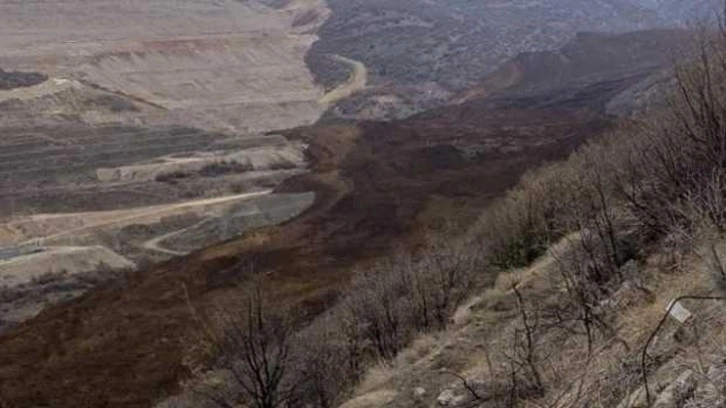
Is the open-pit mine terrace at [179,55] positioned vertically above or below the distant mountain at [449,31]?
below

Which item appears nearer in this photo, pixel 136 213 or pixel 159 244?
pixel 159 244

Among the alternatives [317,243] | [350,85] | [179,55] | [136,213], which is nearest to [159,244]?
[136,213]

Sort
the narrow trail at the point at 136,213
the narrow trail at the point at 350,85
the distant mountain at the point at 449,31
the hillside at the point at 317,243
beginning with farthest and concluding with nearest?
the distant mountain at the point at 449,31 → the narrow trail at the point at 350,85 → the narrow trail at the point at 136,213 → the hillside at the point at 317,243

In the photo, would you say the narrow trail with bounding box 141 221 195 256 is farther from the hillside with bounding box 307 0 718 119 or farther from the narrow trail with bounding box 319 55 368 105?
the narrow trail with bounding box 319 55 368 105

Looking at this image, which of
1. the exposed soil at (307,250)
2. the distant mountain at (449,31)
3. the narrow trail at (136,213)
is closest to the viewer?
the exposed soil at (307,250)

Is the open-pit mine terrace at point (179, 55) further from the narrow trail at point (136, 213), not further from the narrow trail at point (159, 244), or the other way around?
the narrow trail at point (159, 244)

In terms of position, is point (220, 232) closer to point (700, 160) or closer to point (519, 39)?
point (700, 160)

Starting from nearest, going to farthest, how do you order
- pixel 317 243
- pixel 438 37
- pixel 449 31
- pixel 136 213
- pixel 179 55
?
pixel 317 243
pixel 136 213
pixel 179 55
pixel 438 37
pixel 449 31

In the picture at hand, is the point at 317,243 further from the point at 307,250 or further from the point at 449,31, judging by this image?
the point at 449,31

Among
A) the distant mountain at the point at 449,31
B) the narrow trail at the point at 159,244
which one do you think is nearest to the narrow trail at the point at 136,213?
the narrow trail at the point at 159,244
